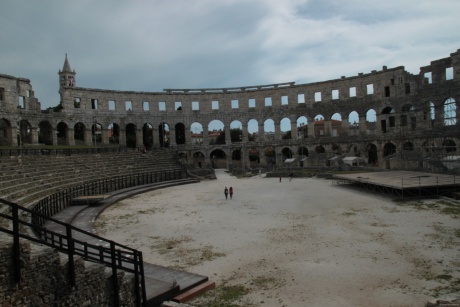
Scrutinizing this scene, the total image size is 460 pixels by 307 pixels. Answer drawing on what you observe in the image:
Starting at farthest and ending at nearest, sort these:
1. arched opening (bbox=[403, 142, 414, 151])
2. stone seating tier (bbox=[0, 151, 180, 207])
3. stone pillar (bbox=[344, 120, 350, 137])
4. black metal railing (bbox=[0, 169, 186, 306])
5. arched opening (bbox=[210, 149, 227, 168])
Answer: arched opening (bbox=[210, 149, 227, 168])
stone pillar (bbox=[344, 120, 350, 137])
arched opening (bbox=[403, 142, 414, 151])
stone seating tier (bbox=[0, 151, 180, 207])
black metal railing (bbox=[0, 169, 186, 306])

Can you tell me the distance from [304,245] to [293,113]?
33414 millimetres

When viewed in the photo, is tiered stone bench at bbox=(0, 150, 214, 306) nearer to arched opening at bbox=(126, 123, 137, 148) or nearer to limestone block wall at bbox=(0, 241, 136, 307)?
limestone block wall at bbox=(0, 241, 136, 307)

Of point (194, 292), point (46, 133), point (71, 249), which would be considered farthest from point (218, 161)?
point (71, 249)

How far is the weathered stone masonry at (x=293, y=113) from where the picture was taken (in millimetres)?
32375

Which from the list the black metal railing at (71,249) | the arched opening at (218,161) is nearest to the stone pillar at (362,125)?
the arched opening at (218,161)

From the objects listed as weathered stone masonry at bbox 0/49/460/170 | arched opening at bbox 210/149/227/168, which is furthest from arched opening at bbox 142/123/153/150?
arched opening at bbox 210/149/227/168

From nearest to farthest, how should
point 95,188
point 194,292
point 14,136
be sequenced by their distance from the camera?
point 194,292 < point 95,188 < point 14,136

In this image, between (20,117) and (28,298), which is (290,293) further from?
(20,117)

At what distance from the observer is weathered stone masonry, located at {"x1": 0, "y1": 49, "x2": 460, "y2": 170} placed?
106 feet

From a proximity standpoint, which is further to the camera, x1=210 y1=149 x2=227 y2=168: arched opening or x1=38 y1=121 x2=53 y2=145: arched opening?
x1=210 y1=149 x2=227 y2=168: arched opening

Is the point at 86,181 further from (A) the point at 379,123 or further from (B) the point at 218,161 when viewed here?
(B) the point at 218,161

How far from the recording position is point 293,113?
44.0 m

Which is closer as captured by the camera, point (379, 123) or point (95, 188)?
point (95, 188)

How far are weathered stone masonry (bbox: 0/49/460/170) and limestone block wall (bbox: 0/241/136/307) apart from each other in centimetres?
2727
